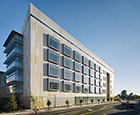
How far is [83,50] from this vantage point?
227 ft

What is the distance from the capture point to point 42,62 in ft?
135

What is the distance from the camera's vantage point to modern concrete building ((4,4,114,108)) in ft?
126

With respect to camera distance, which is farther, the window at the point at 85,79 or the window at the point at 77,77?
the window at the point at 85,79

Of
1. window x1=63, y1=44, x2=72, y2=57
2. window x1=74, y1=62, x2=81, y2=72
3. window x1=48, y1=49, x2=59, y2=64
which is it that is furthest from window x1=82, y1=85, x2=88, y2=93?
window x1=48, y1=49, x2=59, y2=64

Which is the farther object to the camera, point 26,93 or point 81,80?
point 81,80

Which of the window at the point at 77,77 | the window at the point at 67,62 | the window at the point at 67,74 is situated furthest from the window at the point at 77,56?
the window at the point at 67,74

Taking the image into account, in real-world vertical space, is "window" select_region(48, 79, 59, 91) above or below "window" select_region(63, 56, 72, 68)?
below

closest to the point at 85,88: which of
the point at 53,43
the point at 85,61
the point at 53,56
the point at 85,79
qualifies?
the point at 85,79

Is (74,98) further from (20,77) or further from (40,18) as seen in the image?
(40,18)

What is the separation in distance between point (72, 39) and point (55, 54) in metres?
16.2

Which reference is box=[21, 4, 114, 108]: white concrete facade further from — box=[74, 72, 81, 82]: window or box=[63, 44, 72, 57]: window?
box=[74, 72, 81, 82]: window

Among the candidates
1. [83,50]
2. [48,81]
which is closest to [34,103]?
[48,81]

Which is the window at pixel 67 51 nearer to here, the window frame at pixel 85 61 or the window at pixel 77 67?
the window at pixel 77 67

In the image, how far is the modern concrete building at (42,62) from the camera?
3832cm
